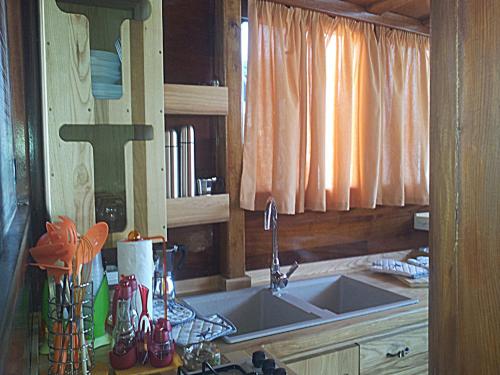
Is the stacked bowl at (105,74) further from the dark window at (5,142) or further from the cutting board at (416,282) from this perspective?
the cutting board at (416,282)

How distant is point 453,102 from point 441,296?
20cm

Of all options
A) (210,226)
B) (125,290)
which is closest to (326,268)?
(210,226)

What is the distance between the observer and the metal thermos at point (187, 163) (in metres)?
1.88

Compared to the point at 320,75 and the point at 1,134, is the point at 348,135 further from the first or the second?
the point at 1,134

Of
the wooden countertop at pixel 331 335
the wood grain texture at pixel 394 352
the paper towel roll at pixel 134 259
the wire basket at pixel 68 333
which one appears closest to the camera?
the wire basket at pixel 68 333

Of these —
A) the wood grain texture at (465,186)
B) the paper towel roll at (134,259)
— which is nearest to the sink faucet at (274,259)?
the paper towel roll at (134,259)

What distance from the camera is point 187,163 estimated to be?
6.21 feet

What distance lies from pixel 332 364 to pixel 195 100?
1114mm

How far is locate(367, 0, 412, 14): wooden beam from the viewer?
2.27 m

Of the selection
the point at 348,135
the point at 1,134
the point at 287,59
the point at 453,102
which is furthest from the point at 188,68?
the point at 453,102

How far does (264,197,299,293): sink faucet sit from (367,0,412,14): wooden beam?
3.71 feet

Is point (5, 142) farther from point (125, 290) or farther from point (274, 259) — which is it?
point (274, 259)

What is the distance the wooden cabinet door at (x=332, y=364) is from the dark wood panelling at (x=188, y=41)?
1214 mm

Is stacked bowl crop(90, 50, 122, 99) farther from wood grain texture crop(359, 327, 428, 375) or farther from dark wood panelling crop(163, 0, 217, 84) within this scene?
wood grain texture crop(359, 327, 428, 375)
